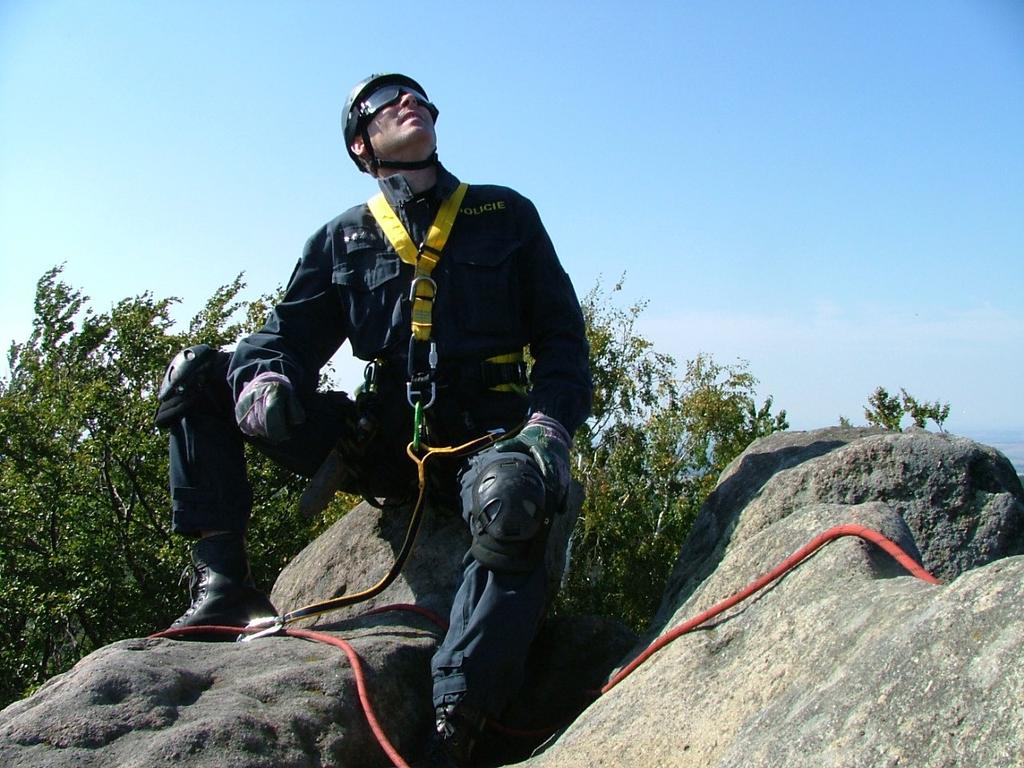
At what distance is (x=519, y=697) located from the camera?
4113mm

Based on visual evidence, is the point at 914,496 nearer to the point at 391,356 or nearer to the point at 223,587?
the point at 391,356

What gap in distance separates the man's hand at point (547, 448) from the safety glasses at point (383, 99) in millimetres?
1568

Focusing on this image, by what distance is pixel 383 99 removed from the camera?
15.1 ft

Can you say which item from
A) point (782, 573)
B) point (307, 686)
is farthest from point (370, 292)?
point (782, 573)

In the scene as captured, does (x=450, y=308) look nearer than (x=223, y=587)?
No

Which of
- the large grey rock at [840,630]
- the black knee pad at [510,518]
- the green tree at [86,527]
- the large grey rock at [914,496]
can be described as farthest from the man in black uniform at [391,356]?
the green tree at [86,527]

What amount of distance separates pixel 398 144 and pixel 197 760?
2.67 metres

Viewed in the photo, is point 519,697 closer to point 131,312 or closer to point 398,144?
point 398,144

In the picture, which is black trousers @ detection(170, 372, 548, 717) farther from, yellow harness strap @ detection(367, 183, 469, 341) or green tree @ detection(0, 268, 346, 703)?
green tree @ detection(0, 268, 346, 703)

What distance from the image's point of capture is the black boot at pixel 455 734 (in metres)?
3.38

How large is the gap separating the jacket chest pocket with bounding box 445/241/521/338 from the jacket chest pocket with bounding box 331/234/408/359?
255 millimetres

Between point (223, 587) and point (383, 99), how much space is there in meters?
2.13

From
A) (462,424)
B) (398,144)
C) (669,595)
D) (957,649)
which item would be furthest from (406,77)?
(957,649)

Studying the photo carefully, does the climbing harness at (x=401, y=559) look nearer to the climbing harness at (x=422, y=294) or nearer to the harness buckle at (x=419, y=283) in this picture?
the climbing harness at (x=422, y=294)
